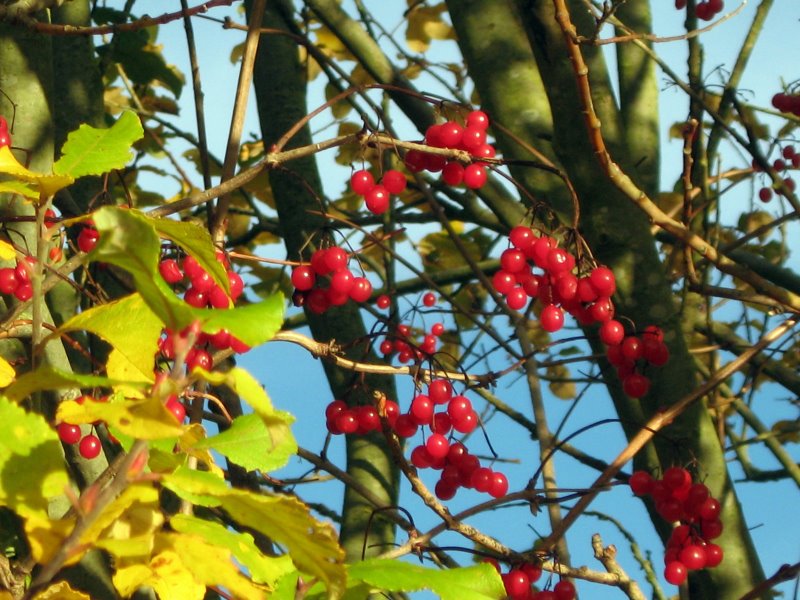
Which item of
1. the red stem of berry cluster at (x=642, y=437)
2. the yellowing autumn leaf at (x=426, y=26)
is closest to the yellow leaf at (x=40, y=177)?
the red stem of berry cluster at (x=642, y=437)

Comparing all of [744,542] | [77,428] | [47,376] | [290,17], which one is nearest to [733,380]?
[744,542]

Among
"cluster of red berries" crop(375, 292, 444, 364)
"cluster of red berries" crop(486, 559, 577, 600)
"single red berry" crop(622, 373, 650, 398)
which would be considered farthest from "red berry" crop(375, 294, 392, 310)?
"cluster of red berries" crop(486, 559, 577, 600)

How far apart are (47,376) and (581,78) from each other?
1103mm

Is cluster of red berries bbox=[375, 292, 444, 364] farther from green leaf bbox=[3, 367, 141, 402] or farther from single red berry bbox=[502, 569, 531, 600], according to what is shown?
green leaf bbox=[3, 367, 141, 402]

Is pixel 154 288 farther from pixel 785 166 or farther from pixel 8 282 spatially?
pixel 785 166

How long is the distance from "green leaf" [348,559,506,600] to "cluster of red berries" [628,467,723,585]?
3.47 feet

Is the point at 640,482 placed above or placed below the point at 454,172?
below

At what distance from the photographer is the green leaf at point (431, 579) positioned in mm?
669

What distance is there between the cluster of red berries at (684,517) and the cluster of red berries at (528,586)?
0.26 m

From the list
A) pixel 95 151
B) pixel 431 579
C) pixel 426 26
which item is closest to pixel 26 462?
pixel 431 579

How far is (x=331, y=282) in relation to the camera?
1.73m

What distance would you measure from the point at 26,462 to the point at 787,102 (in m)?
2.64

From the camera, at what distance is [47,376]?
628 mm

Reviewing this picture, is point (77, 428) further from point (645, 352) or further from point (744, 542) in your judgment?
point (744, 542)
